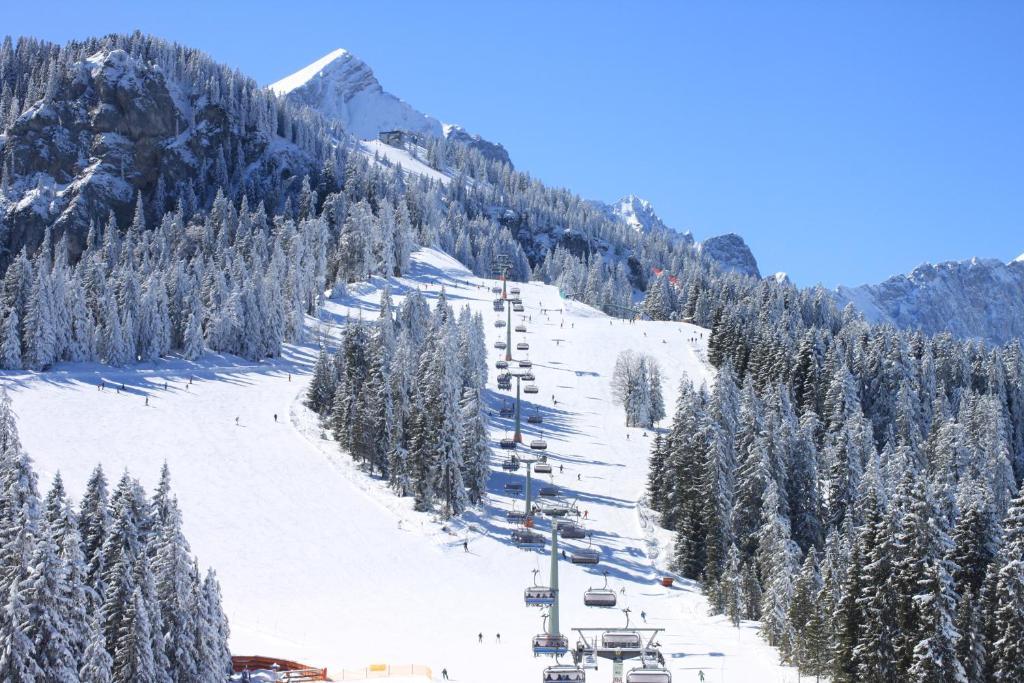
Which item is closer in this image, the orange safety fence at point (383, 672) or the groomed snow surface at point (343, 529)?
the orange safety fence at point (383, 672)

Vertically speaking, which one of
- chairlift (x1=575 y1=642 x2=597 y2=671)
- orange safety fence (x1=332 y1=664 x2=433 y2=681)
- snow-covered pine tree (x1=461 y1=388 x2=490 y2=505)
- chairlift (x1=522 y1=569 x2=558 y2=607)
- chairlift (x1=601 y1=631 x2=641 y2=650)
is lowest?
orange safety fence (x1=332 y1=664 x2=433 y2=681)

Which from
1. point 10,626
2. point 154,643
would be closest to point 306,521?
point 154,643

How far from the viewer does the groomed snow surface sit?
5666 centimetres

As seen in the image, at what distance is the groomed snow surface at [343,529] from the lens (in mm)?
56656

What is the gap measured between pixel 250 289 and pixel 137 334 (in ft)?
50.1

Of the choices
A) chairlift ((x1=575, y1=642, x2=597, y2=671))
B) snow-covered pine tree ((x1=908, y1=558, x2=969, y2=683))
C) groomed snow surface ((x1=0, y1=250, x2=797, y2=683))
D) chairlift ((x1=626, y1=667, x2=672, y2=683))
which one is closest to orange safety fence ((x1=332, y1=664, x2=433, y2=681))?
groomed snow surface ((x1=0, y1=250, x2=797, y2=683))

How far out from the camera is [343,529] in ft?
246

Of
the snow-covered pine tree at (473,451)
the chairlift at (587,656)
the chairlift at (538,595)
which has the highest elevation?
the snow-covered pine tree at (473,451)

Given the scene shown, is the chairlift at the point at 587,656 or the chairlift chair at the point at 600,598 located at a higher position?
the chairlift chair at the point at 600,598

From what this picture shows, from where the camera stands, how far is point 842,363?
110375 millimetres

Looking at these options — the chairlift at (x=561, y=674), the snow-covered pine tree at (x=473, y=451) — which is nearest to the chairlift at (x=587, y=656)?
the chairlift at (x=561, y=674)

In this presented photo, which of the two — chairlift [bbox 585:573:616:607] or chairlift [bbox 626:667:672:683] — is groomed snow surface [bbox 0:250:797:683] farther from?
chairlift [bbox 626:667:672:683]

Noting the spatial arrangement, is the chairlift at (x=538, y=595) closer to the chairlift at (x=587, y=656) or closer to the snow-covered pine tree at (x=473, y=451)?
the chairlift at (x=587, y=656)

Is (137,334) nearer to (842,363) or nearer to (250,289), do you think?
(250,289)
